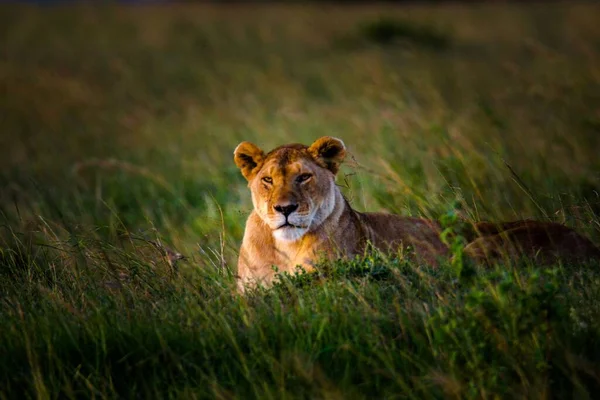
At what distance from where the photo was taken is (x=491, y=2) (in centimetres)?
3238

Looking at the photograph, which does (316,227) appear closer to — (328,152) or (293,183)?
(293,183)

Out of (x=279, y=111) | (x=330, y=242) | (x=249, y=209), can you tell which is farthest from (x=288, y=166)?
(x=279, y=111)

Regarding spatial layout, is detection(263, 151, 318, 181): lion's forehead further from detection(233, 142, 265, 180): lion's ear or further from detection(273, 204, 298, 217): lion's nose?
detection(273, 204, 298, 217): lion's nose

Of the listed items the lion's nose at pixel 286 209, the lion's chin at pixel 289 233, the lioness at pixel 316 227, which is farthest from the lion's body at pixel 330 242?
the lion's nose at pixel 286 209

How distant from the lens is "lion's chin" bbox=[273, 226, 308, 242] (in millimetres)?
5246

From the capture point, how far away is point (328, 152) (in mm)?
5633

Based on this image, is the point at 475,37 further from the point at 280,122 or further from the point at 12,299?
the point at 12,299

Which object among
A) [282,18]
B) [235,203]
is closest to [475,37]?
[282,18]

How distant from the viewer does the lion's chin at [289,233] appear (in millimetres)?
5246

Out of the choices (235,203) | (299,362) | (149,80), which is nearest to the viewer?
(299,362)

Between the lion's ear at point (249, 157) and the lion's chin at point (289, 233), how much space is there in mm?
519

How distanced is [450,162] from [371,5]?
26.1 meters

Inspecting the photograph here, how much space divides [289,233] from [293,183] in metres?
0.30

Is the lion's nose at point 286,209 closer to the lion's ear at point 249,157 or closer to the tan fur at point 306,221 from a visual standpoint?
the tan fur at point 306,221
